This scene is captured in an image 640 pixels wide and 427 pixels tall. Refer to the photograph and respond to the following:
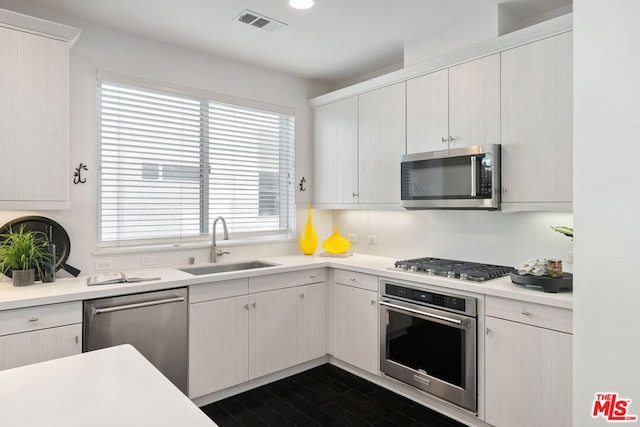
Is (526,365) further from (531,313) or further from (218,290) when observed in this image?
(218,290)

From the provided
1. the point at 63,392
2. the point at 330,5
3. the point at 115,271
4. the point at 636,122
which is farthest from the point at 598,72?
the point at 115,271

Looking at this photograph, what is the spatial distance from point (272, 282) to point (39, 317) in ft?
4.97

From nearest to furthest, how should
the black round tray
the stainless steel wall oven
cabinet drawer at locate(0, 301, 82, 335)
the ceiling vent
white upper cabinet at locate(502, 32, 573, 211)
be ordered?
cabinet drawer at locate(0, 301, 82, 335)
the black round tray
white upper cabinet at locate(502, 32, 573, 211)
the stainless steel wall oven
the ceiling vent

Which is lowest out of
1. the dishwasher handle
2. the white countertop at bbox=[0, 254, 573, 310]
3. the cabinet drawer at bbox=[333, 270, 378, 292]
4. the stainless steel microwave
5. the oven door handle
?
the oven door handle

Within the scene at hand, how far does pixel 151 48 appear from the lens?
10.3 ft

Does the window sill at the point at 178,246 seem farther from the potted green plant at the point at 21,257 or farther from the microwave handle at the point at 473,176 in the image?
the microwave handle at the point at 473,176

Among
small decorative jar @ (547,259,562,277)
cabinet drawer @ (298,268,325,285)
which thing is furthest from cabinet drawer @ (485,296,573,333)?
cabinet drawer @ (298,268,325,285)

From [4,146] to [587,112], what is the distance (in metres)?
2.99

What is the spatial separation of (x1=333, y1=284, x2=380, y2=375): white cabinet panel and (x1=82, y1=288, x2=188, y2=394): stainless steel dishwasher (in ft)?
4.22

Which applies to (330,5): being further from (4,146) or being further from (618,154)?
(4,146)

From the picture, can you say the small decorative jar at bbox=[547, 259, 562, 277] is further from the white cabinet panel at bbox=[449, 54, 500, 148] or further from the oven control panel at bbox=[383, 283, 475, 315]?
the white cabinet panel at bbox=[449, 54, 500, 148]

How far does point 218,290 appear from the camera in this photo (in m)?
2.86

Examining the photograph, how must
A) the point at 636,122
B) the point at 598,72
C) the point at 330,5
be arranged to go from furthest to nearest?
the point at 330,5, the point at 598,72, the point at 636,122

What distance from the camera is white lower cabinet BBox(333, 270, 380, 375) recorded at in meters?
3.11
